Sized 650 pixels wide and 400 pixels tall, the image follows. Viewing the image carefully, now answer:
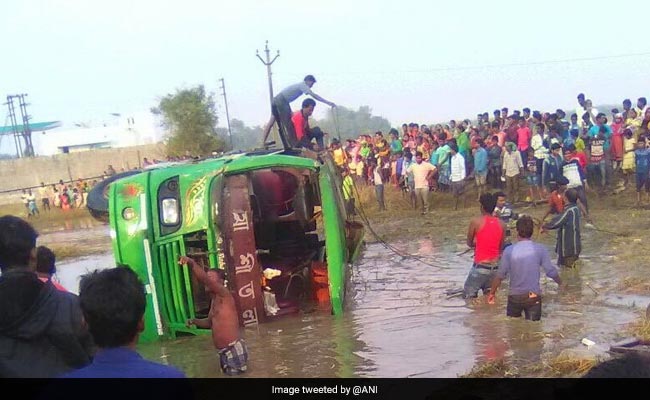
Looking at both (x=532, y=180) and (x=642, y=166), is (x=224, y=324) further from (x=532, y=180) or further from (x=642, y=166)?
(x=642, y=166)

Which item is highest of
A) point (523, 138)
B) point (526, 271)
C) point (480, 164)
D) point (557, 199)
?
point (523, 138)

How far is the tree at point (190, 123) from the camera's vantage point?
9.55m

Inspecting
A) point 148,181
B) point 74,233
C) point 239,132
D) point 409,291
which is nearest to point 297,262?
point 409,291

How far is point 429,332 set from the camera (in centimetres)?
541

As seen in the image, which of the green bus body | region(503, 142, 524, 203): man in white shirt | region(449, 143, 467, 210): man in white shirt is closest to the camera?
the green bus body

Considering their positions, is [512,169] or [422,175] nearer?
[512,169]

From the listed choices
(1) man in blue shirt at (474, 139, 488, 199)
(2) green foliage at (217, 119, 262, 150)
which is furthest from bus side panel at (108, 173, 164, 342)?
(1) man in blue shirt at (474, 139, 488, 199)

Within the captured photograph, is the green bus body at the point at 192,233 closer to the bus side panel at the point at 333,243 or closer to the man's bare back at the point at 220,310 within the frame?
the bus side panel at the point at 333,243

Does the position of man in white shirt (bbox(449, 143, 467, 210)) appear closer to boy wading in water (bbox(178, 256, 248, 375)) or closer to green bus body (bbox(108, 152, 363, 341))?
green bus body (bbox(108, 152, 363, 341))

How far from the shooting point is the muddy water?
471cm

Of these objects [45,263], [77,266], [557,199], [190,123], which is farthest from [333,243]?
[77,266]

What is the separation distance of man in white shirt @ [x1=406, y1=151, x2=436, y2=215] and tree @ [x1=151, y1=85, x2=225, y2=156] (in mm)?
3231

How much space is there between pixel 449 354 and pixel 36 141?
19.2ft

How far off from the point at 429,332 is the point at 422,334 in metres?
0.07
